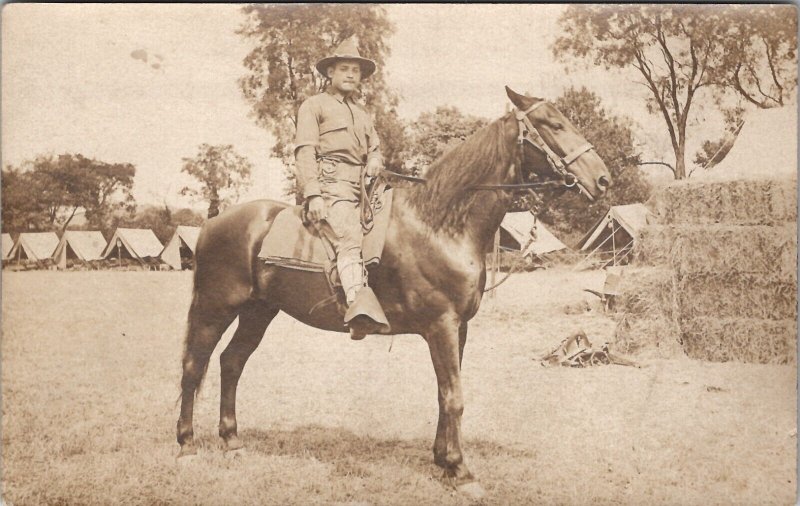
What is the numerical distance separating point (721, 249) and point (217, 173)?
4.13 m

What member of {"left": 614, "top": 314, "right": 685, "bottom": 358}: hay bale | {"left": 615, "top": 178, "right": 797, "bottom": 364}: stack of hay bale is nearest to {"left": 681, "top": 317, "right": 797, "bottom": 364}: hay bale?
{"left": 615, "top": 178, "right": 797, "bottom": 364}: stack of hay bale

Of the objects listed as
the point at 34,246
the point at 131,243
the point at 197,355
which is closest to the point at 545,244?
the point at 197,355

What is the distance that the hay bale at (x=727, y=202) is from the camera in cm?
509

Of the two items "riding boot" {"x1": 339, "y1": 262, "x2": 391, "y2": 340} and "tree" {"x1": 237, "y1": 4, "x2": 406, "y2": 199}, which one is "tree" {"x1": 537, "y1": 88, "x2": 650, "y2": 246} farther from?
"riding boot" {"x1": 339, "y1": 262, "x2": 391, "y2": 340}

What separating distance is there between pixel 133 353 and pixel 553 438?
328 cm

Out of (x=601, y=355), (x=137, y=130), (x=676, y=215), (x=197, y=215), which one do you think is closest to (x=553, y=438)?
(x=601, y=355)

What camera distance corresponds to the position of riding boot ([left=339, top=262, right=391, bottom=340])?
3908mm

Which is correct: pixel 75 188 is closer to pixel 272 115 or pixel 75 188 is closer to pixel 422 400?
pixel 272 115

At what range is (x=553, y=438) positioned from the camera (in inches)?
187

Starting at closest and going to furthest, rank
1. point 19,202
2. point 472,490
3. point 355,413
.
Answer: point 472,490 → point 355,413 → point 19,202

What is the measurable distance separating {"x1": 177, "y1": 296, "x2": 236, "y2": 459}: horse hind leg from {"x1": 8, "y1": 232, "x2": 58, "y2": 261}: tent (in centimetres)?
135

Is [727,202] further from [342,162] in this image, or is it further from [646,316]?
[342,162]

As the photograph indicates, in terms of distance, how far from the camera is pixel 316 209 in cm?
424

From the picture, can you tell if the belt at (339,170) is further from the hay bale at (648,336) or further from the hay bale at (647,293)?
the hay bale at (648,336)
